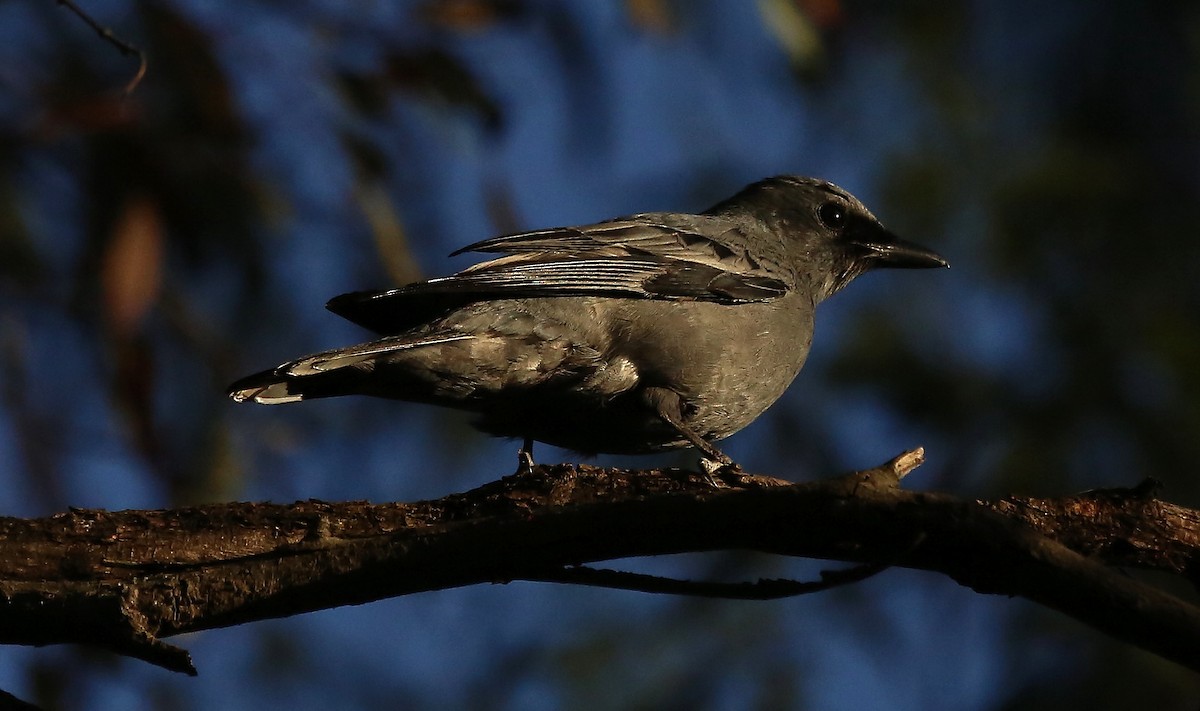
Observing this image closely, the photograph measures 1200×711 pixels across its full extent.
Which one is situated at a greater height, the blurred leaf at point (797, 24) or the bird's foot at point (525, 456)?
the blurred leaf at point (797, 24)

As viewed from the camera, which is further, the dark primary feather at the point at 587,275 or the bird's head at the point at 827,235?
the bird's head at the point at 827,235

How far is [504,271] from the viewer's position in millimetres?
5359

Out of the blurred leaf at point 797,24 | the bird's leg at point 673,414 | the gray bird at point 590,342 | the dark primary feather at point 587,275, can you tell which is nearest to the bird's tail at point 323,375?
the gray bird at point 590,342

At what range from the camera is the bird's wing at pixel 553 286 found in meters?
5.06

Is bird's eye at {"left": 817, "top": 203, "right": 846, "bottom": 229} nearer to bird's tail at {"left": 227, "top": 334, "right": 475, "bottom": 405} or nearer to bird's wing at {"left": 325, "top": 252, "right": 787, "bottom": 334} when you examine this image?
bird's wing at {"left": 325, "top": 252, "right": 787, "bottom": 334}

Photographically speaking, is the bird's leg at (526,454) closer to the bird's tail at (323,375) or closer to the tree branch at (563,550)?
the bird's tail at (323,375)

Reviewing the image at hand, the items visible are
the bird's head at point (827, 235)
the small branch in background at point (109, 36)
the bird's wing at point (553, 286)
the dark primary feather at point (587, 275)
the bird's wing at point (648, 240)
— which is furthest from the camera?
the bird's head at point (827, 235)

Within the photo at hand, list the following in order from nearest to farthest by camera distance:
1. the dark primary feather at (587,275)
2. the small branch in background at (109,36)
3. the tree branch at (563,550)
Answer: the tree branch at (563,550) → the small branch in background at (109,36) → the dark primary feather at (587,275)

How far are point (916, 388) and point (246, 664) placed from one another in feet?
17.5

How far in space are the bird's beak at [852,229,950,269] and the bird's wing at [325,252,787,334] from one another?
1.00m

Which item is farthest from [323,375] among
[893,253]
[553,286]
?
[893,253]

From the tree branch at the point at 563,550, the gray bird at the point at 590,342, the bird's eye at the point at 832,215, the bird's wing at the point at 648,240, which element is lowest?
the tree branch at the point at 563,550

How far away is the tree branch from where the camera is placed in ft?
10.3

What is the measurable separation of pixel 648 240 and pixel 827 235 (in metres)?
1.33
